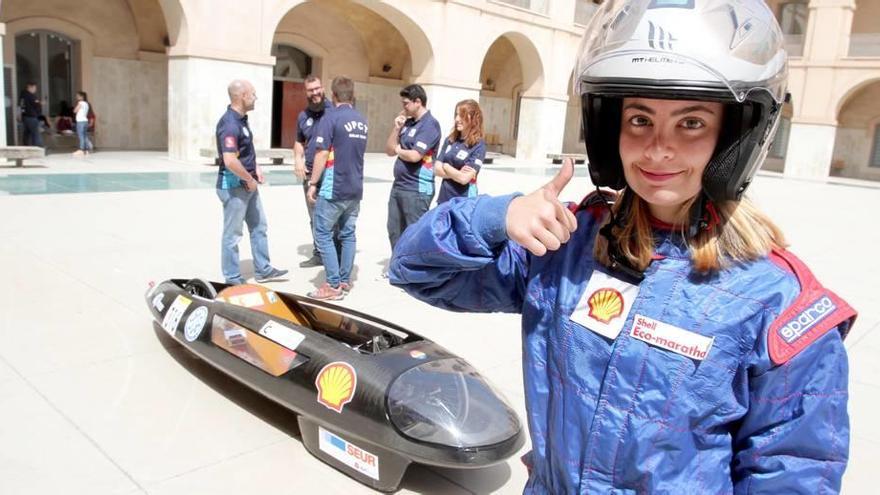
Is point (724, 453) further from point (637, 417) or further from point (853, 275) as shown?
point (853, 275)

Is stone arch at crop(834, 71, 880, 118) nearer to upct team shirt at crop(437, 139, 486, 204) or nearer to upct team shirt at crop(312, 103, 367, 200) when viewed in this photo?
upct team shirt at crop(437, 139, 486, 204)

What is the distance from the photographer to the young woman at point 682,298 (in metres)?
1.25

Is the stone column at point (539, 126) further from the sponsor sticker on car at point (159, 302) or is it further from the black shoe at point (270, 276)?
the sponsor sticker on car at point (159, 302)

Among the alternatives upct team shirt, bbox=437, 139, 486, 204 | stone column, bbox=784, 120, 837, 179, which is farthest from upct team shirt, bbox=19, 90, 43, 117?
stone column, bbox=784, 120, 837, 179

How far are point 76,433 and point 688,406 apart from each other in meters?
3.22

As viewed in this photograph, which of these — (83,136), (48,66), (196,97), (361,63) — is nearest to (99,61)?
(48,66)

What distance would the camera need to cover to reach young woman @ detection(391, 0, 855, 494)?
4.11 feet

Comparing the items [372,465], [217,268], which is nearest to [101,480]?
[372,465]

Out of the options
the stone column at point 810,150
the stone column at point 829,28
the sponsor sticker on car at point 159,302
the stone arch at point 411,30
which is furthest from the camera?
the stone column at point 810,150

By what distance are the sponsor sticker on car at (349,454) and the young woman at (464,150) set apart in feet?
10.9

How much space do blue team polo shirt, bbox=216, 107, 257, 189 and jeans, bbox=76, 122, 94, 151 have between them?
12876mm

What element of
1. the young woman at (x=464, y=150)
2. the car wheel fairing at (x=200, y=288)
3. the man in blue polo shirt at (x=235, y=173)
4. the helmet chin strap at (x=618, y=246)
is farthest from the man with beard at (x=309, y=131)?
the helmet chin strap at (x=618, y=246)

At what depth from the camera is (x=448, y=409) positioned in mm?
3021

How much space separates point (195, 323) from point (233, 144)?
89.8 inches
